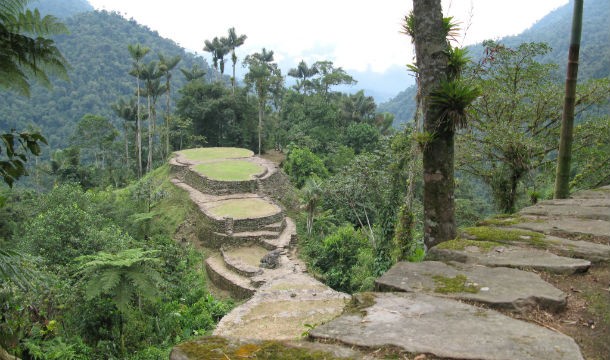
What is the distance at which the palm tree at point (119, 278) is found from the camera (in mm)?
7828

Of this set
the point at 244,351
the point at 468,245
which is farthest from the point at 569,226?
the point at 244,351

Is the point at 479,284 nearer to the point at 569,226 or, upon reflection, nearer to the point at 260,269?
the point at 569,226

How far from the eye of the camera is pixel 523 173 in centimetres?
902

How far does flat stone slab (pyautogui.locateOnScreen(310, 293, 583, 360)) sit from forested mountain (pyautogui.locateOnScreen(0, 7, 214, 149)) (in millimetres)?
37532

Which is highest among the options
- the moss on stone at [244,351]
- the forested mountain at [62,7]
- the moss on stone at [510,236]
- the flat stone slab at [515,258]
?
the forested mountain at [62,7]

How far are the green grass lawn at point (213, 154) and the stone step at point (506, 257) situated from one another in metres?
22.0

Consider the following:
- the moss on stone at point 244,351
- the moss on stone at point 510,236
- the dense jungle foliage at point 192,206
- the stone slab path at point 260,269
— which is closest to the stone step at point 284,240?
the stone slab path at point 260,269

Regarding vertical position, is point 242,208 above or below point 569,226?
below

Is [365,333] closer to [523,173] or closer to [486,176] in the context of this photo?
[523,173]

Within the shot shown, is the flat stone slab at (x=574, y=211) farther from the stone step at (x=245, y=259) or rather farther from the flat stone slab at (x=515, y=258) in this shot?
the stone step at (x=245, y=259)

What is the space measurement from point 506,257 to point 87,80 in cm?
6098

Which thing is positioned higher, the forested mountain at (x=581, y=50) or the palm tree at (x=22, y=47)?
the forested mountain at (x=581, y=50)

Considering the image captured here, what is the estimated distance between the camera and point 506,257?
8.23 ft

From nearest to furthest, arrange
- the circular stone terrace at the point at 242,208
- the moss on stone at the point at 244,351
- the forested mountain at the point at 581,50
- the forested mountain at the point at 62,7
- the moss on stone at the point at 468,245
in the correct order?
the moss on stone at the point at 244,351
the moss on stone at the point at 468,245
the circular stone terrace at the point at 242,208
the forested mountain at the point at 581,50
the forested mountain at the point at 62,7
